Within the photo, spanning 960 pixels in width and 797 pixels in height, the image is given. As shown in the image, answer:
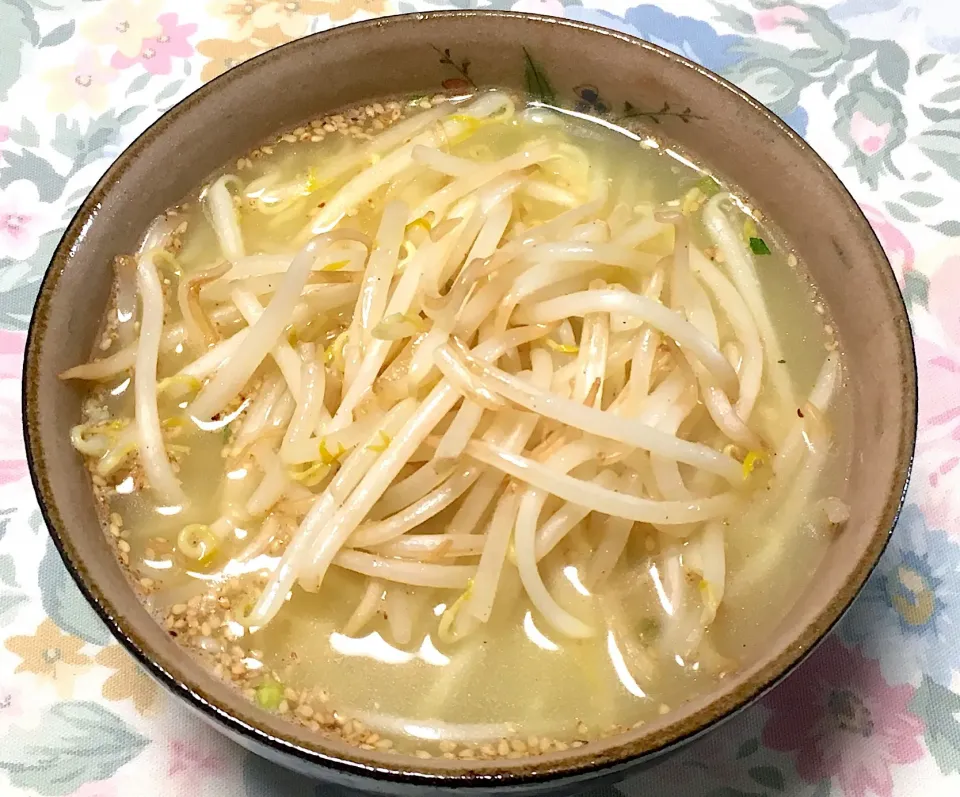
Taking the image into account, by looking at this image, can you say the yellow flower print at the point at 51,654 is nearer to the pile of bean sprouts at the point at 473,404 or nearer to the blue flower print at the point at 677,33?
the pile of bean sprouts at the point at 473,404

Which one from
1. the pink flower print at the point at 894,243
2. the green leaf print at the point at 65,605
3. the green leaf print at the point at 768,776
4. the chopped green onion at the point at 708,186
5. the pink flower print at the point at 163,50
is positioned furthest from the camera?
the pink flower print at the point at 163,50

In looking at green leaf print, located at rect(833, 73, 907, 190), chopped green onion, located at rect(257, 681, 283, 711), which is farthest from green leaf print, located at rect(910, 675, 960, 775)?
green leaf print, located at rect(833, 73, 907, 190)

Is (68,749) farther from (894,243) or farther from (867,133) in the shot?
(867,133)

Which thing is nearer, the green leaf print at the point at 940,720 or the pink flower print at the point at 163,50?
the green leaf print at the point at 940,720

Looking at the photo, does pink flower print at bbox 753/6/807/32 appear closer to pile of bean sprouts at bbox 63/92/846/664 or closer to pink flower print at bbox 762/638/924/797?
pile of bean sprouts at bbox 63/92/846/664

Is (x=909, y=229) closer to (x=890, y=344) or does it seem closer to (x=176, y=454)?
(x=890, y=344)

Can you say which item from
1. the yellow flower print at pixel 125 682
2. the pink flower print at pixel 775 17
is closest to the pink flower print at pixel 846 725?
the yellow flower print at pixel 125 682

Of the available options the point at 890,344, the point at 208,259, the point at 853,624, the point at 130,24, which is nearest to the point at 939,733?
the point at 853,624
